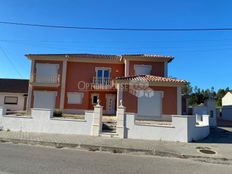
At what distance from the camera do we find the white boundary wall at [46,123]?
45.8ft

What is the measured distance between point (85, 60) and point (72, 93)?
4.04 m

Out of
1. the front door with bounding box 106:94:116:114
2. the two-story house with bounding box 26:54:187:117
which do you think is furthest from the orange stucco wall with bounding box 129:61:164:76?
the front door with bounding box 106:94:116:114

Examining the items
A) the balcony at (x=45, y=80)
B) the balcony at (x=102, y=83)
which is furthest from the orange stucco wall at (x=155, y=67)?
the balcony at (x=45, y=80)

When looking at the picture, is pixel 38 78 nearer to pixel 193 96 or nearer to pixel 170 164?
pixel 170 164

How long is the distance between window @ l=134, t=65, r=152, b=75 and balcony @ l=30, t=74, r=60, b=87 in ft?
28.9

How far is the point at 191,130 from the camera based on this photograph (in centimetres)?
1341

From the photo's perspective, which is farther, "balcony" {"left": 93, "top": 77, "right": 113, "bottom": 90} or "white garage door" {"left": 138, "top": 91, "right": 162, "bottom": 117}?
"balcony" {"left": 93, "top": 77, "right": 113, "bottom": 90}

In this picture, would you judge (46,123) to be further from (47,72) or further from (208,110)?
(208,110)

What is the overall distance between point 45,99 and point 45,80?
2.12 metres

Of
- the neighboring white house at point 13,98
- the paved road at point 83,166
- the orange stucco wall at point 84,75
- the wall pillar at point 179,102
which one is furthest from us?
the neighboring white house at point 13,98

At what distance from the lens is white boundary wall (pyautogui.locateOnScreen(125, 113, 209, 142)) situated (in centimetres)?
1299

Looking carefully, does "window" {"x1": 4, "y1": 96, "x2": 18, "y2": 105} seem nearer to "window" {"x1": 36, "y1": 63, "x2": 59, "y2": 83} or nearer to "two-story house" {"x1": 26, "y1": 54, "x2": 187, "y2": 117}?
"two-story house" {"x1": 26, "y1": 54, "x2": 187, "y2": 117}

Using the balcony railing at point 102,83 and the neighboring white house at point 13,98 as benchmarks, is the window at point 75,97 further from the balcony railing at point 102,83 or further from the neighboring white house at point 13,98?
the neighboring white house at point 13,98

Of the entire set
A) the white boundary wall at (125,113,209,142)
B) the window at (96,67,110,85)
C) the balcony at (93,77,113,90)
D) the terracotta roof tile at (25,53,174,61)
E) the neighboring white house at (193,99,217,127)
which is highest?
the terracotta roof tile at (25,53,174,61)
